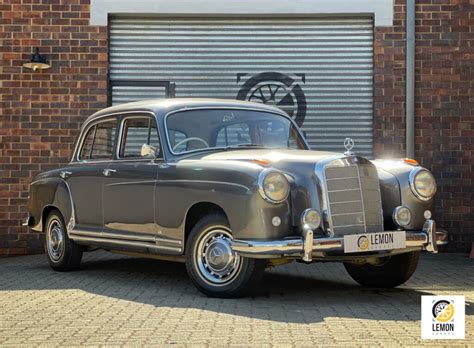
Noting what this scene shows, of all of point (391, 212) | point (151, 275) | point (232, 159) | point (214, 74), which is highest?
point (214, 74)

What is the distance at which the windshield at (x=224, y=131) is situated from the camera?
7.21 meters

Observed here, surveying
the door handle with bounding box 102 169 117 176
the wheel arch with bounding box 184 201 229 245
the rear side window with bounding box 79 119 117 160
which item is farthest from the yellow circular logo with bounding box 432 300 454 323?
the rear side window with bounding box 79 119 117 160

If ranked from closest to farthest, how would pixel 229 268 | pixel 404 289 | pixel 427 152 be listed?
pixel 229 268 → pixel 404 289 → pixel 427 152

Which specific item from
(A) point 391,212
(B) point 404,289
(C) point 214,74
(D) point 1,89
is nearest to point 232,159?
(A) point 391,212

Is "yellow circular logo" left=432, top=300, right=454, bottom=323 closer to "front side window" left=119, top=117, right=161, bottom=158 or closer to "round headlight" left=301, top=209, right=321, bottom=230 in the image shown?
"round headlight" left=301, top=209, right=321, bottom=230

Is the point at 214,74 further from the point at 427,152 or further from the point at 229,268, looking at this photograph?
the point at 229,268

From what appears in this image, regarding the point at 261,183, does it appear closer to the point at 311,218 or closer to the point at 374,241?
the point at 311,218

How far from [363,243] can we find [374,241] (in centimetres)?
12

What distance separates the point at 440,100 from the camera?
450 inches

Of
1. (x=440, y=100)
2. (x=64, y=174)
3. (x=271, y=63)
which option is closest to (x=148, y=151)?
(x=64, y=174)

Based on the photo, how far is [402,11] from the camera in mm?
11531

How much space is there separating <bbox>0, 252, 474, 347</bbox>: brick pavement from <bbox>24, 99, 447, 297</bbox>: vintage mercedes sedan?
0.35 metres

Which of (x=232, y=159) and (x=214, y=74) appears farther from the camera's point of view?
(x=214, y=74)

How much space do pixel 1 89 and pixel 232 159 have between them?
20.4 ft
